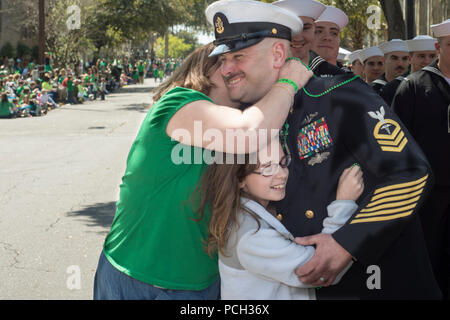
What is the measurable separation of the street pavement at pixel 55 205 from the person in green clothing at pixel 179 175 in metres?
1.52

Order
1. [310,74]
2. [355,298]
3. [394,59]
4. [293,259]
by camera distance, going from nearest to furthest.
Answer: [293,259] → [355,298] → [310,74] → [394,59]

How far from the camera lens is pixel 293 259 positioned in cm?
216

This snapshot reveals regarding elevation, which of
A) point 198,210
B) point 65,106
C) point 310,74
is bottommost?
point 65,106

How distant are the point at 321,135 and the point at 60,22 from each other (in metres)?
38.3

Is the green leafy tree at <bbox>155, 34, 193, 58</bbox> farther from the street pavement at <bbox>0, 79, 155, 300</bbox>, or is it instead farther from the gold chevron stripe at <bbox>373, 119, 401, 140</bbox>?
the gold chevron stripe at <bbox>373, 119, 401, 140</bbox>

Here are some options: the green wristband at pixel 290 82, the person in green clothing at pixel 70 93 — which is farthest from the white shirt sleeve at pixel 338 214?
the person in green clothing at pixel 70 93

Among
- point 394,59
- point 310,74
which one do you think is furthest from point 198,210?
point 394,59

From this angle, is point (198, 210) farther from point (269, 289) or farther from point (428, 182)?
point (428, 182)

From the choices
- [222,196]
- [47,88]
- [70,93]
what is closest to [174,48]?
[70,93]

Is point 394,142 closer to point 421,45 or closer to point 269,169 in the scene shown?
point 269,169

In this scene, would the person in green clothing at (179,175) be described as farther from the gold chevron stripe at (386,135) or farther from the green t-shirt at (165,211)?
the gold chevron stripe at (386,135)

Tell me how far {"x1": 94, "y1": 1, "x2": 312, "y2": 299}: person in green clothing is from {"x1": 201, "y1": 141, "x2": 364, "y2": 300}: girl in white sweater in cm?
9

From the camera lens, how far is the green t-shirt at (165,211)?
2285 millimetres

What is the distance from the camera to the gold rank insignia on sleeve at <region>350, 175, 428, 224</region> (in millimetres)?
2135
